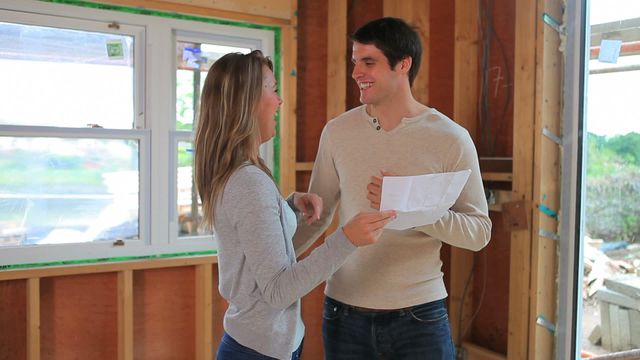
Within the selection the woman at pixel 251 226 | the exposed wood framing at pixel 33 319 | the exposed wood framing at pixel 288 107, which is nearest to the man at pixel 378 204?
the woman at pixel 251 226

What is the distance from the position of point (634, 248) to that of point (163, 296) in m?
2.27

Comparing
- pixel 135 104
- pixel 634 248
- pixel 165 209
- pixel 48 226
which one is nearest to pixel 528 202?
→ pixel 634 248

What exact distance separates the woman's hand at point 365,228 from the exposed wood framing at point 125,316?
74.0 inches

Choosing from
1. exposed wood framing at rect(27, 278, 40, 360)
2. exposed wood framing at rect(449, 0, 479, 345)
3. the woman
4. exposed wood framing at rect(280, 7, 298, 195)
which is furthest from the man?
exposed wood framing at rect(27, 278, 40, 360)

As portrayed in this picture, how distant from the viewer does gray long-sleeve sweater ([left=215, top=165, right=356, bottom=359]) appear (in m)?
1.21

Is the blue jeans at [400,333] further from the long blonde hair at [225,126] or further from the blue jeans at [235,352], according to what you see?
the long blonde hair at [225,126]

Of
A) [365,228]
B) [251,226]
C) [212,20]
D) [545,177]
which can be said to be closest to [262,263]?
[251,226]

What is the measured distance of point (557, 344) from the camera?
238 centimetres

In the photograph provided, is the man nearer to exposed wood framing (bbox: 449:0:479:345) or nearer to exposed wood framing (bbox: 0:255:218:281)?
exposed wood framing (bbox: 449:0:479:345)

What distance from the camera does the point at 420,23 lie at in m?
2.96

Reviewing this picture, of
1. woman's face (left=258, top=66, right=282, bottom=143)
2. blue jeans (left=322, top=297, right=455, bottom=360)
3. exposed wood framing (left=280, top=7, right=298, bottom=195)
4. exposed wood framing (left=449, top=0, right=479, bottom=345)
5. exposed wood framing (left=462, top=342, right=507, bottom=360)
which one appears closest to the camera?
woman's face (left=258, top=66, right=282, bottom=143)

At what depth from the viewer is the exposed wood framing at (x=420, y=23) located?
116 inches

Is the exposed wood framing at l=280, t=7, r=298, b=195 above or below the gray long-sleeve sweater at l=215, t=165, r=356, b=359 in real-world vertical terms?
above

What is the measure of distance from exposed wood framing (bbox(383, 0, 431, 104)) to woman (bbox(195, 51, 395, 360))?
1.77 m
